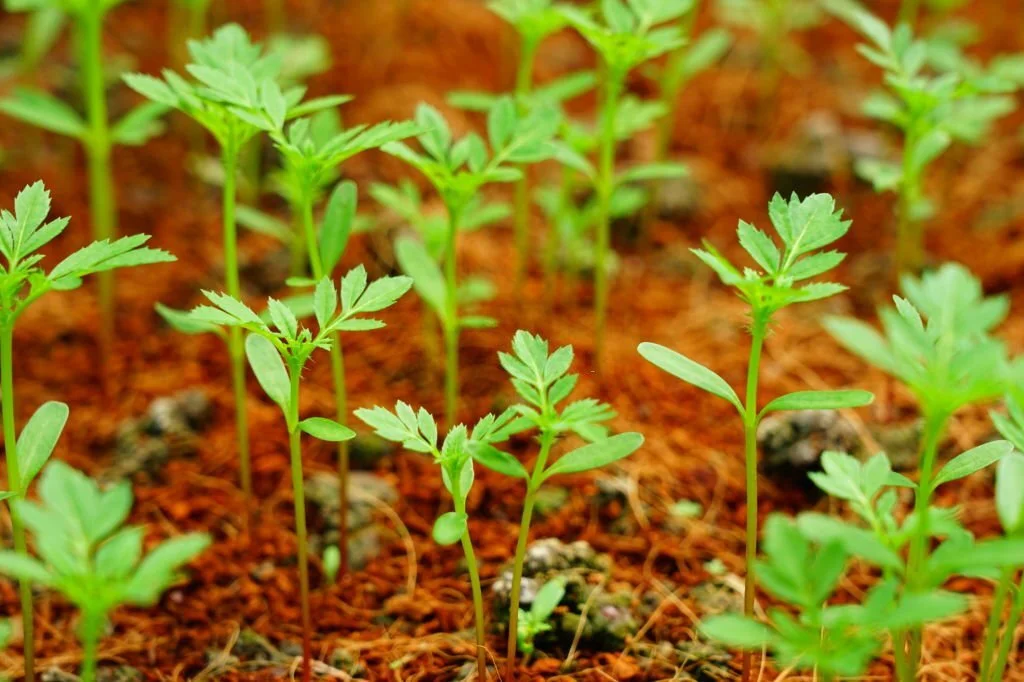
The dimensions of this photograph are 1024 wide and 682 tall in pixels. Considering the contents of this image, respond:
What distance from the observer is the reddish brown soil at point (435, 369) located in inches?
79.0

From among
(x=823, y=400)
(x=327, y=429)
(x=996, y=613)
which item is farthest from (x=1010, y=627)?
(x=327, y=429)

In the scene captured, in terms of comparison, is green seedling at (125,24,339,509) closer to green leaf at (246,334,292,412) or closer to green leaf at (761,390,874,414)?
green leaf at (246,334,292,412)

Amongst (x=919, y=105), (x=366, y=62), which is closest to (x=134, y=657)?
(x=919, y=105)

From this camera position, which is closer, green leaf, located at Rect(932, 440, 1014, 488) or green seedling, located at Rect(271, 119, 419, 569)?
green leaf, located at Rect(932, 440, 1014, 488)

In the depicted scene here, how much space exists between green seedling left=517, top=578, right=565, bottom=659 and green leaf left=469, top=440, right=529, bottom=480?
326 mm

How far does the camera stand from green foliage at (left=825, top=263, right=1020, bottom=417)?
4.14 ft

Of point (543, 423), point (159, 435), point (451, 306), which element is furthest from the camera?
point (159, 435)

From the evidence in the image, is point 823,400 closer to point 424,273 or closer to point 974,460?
point 974,460

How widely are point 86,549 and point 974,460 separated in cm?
132

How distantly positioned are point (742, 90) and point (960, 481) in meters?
1.86

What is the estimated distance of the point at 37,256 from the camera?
159cm

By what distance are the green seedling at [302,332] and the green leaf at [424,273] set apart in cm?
46

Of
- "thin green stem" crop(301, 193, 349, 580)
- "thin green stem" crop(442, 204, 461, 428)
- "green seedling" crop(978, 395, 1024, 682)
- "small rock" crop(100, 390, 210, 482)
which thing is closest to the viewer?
"green seedling" crop(978, 395, 1024, 682)

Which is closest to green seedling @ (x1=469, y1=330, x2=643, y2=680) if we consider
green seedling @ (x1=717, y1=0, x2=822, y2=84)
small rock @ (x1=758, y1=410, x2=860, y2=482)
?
small rock @ (x1=758, y1=410, x2=860, y2=482)
